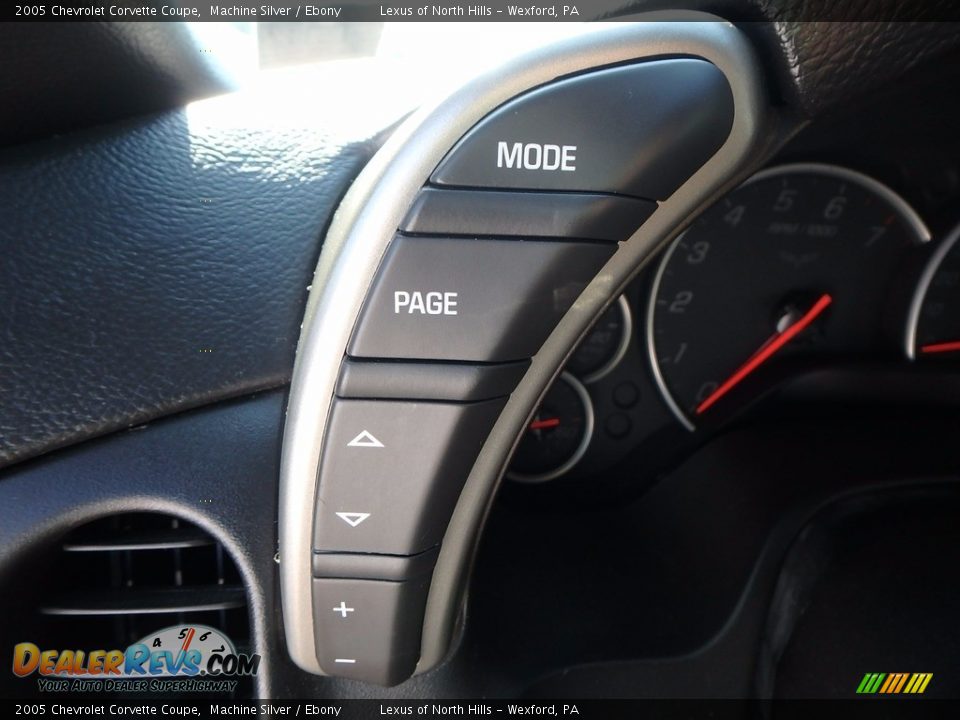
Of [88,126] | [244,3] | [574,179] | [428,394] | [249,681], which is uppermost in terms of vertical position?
[244,3]

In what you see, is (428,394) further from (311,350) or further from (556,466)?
(556,466)

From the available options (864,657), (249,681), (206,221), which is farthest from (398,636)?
(864,657)

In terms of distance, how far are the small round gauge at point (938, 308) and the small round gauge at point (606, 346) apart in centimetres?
41

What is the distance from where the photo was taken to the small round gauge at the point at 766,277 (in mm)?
1149

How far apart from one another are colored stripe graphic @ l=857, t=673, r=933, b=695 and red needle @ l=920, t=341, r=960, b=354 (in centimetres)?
49

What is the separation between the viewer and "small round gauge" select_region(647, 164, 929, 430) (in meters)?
1.15

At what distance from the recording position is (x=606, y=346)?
3.80ft

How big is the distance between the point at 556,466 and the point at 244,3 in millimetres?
676

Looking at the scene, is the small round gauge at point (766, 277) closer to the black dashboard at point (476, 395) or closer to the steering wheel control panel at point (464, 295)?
the black dashboard at point (476, 395)

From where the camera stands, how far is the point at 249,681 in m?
0.80
